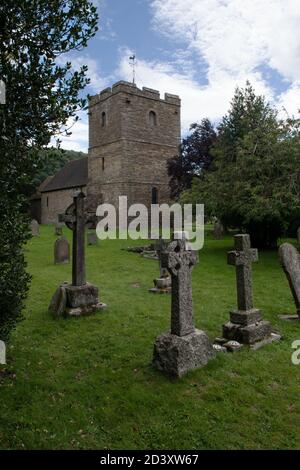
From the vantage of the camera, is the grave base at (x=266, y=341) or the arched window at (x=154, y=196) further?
the arched window at (x=154, y=196)

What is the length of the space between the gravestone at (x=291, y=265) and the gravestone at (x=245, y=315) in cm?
62

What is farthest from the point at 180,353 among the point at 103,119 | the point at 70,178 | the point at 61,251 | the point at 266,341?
the point at 70,178

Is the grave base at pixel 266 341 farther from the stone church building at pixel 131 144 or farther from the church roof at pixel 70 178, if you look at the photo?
the church roof at pixel 70 178

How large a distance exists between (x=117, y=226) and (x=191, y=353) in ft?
91.7

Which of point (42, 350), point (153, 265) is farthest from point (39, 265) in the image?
point (42, 350)

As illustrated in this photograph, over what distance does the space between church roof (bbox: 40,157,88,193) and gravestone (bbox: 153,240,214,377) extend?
32.4 metres

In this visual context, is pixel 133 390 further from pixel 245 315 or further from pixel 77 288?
pixel 77 288

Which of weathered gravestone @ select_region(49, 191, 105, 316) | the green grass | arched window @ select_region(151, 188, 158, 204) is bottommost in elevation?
the green grass

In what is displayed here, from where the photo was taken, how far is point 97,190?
34.2 m

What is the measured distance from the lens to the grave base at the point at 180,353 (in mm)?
4360

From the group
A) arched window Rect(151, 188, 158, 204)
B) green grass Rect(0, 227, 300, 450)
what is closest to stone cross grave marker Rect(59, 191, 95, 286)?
green grass Rect(0, 227, 300, 450)

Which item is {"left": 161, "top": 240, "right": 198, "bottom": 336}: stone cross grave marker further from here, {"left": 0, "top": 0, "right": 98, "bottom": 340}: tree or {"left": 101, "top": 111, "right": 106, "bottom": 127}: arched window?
{"left": 101, "top": 111, "right": 106, "bottom": 127}: arched window

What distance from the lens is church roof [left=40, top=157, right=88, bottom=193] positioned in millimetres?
37594

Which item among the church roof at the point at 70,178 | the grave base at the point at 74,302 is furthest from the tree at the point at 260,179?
the church roof at the point at 70,178
